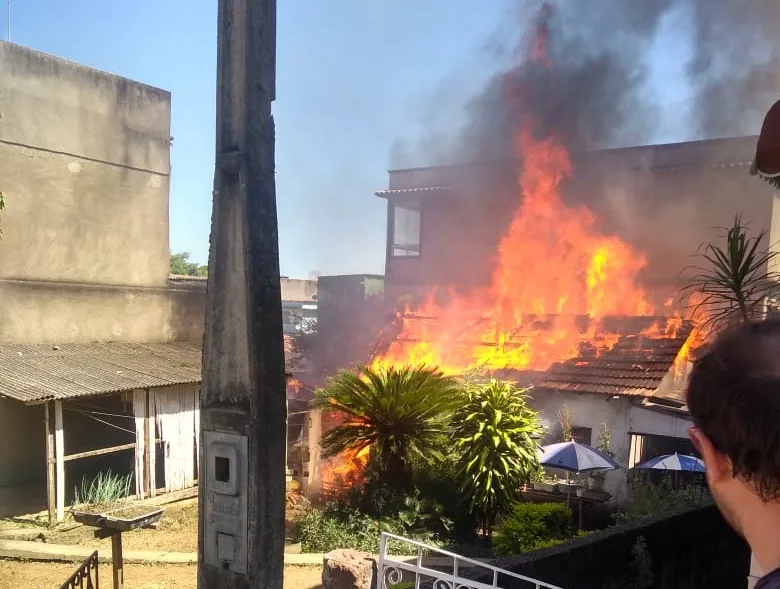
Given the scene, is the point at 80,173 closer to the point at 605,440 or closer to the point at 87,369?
the point at 87,369

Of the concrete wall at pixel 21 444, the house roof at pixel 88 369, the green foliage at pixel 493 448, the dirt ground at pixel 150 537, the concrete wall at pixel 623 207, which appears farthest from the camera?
the concrete wall at pixel 623 207

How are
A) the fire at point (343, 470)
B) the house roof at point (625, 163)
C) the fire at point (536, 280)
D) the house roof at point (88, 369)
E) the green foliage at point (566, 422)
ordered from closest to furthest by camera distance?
the fire at point (343, 470) < the house roof at point (88, 369) < the green foliage at point (566, 422) < the house roof at point (625, 163) < the fire at point (536, 280)

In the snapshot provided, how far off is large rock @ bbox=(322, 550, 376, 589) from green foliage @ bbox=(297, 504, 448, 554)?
9.15 ft

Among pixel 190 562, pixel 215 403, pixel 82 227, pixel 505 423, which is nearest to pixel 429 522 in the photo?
pixel 505 423

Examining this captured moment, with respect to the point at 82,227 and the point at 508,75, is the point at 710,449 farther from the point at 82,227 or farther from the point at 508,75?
the point at 508,75

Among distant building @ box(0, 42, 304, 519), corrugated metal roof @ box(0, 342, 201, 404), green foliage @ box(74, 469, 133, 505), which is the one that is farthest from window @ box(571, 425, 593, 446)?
green foliage @ box(74, 469, 133, 505)

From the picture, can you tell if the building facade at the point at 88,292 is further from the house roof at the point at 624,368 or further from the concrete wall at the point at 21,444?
the house roof at the point at 624,368

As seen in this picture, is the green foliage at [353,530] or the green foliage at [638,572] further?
the green foliage at [353,530]

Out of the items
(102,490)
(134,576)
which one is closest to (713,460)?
(134,576)

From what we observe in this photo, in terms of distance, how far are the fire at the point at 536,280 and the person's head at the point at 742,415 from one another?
60.9 ft

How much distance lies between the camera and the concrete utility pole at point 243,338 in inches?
143

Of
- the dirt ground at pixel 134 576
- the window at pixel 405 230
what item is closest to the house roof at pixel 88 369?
the dirt ground at pixel 134 576

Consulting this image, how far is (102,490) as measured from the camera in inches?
560

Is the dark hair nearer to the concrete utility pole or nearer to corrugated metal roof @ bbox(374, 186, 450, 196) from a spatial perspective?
the concrete utility pole
